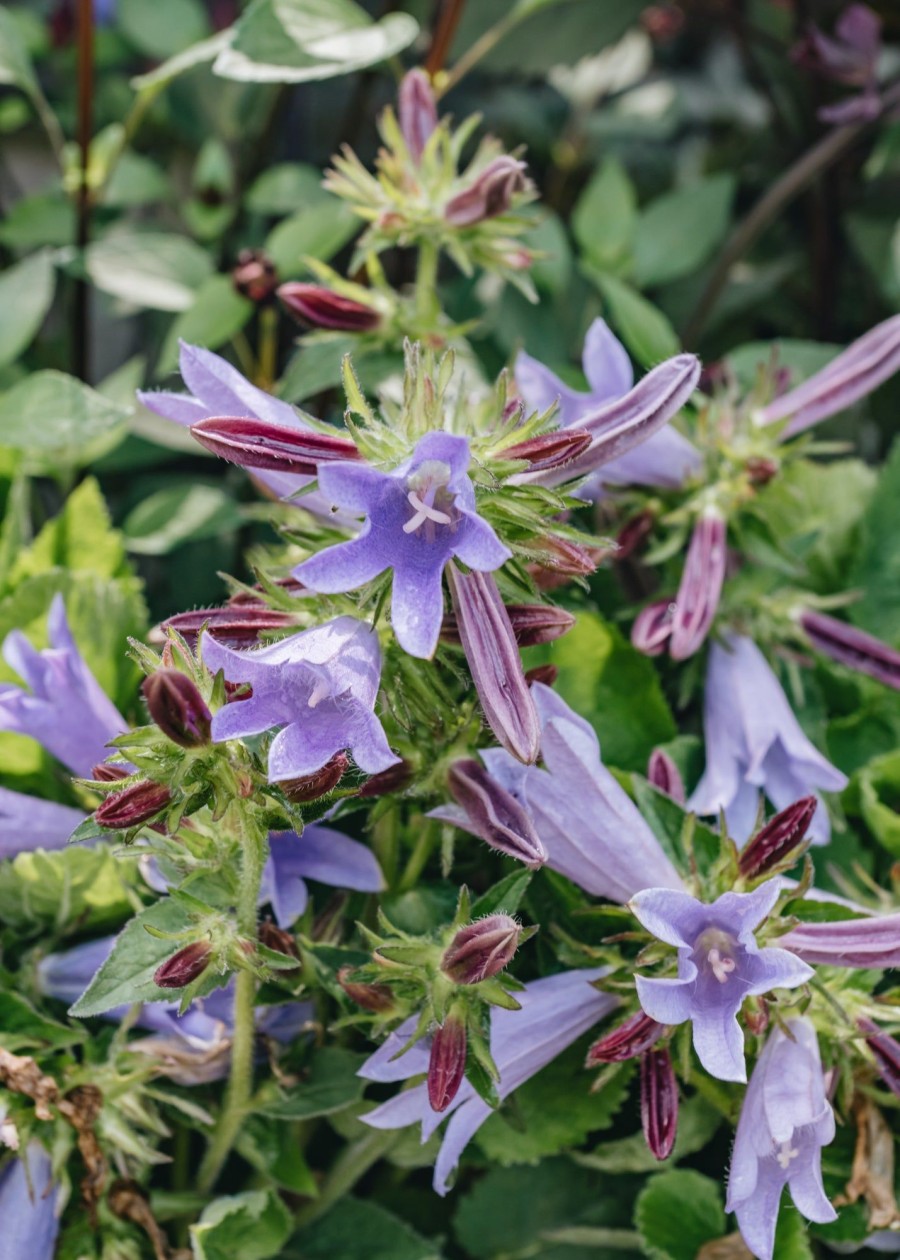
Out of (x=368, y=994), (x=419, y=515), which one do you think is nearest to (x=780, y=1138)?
(x=368, y=994)

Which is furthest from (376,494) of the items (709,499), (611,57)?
(611,57)

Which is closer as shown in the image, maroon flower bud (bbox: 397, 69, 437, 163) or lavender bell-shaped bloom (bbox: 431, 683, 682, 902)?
lavender bell-shaped bloom (bbox: 431, 683, 682, 902)

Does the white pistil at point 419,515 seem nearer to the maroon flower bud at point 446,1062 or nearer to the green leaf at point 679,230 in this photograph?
the maroon flower bud at point 446,1062

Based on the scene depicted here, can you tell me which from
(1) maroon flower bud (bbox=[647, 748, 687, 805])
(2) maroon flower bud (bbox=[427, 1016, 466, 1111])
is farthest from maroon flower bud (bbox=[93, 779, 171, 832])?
(1) maroon flower bud (bbox=[647, 748, 687, 805])

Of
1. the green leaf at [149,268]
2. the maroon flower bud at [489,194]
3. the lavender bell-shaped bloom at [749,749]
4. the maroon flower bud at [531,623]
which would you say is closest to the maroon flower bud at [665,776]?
the lavender bell-shaped bloom at [749,749]

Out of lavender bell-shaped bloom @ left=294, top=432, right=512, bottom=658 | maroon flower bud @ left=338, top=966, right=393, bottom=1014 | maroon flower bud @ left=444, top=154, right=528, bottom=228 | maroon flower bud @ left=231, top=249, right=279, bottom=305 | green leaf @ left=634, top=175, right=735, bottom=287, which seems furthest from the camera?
green leaf @ left=634, top=175, right=735, bottom=287

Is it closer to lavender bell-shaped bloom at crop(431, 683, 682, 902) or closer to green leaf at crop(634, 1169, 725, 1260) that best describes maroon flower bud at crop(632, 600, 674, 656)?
lavender bell-shaped bloom at crop(431, 683, 682, 902)
